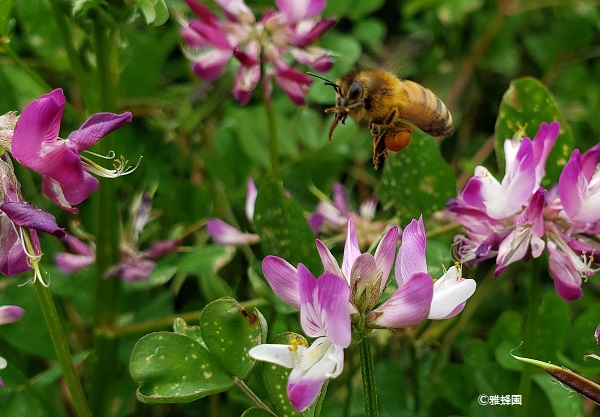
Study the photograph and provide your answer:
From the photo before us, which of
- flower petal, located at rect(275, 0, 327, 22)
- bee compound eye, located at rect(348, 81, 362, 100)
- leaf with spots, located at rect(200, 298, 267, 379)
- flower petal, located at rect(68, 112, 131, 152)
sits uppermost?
flower petal, located at rect(68, 112, 131, 152)

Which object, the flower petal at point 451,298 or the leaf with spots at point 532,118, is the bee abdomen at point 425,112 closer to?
the leaf with spots at point 532,118

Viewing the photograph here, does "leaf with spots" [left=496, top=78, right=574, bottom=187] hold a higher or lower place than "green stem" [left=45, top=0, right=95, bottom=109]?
lower

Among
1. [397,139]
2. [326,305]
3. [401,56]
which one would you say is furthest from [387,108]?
[326,305]

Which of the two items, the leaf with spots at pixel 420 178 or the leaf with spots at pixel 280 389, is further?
the leaf with spots at pixel 420 178

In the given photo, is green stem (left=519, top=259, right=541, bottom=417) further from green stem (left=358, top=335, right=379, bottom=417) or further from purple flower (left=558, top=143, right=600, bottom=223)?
green stem (left=358, top=335, right=379, bottom=417)

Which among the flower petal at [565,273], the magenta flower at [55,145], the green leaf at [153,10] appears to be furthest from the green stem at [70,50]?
the flower petal at [565,273]

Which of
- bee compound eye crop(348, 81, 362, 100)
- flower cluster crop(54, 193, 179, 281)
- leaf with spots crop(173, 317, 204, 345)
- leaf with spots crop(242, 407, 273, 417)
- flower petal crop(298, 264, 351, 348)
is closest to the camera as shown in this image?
flower petal crop(298, 264, 351, 348)

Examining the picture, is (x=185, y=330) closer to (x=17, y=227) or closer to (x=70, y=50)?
(x=17, y=227)

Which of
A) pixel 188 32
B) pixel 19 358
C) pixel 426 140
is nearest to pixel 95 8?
pixel 188 32

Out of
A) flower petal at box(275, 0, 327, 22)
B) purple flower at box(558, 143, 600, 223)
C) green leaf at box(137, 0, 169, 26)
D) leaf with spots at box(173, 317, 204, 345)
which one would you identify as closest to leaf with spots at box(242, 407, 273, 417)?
leaf with spots at box(173, 317, 204, 345)

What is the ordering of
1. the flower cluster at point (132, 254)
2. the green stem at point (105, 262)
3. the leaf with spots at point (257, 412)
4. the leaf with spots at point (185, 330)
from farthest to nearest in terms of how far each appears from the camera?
the flower cluster at point (132, 254), the green stem at point (105, 262), the leaf with spots at point (185, 330), the leaf with spots at point (257, 412)
